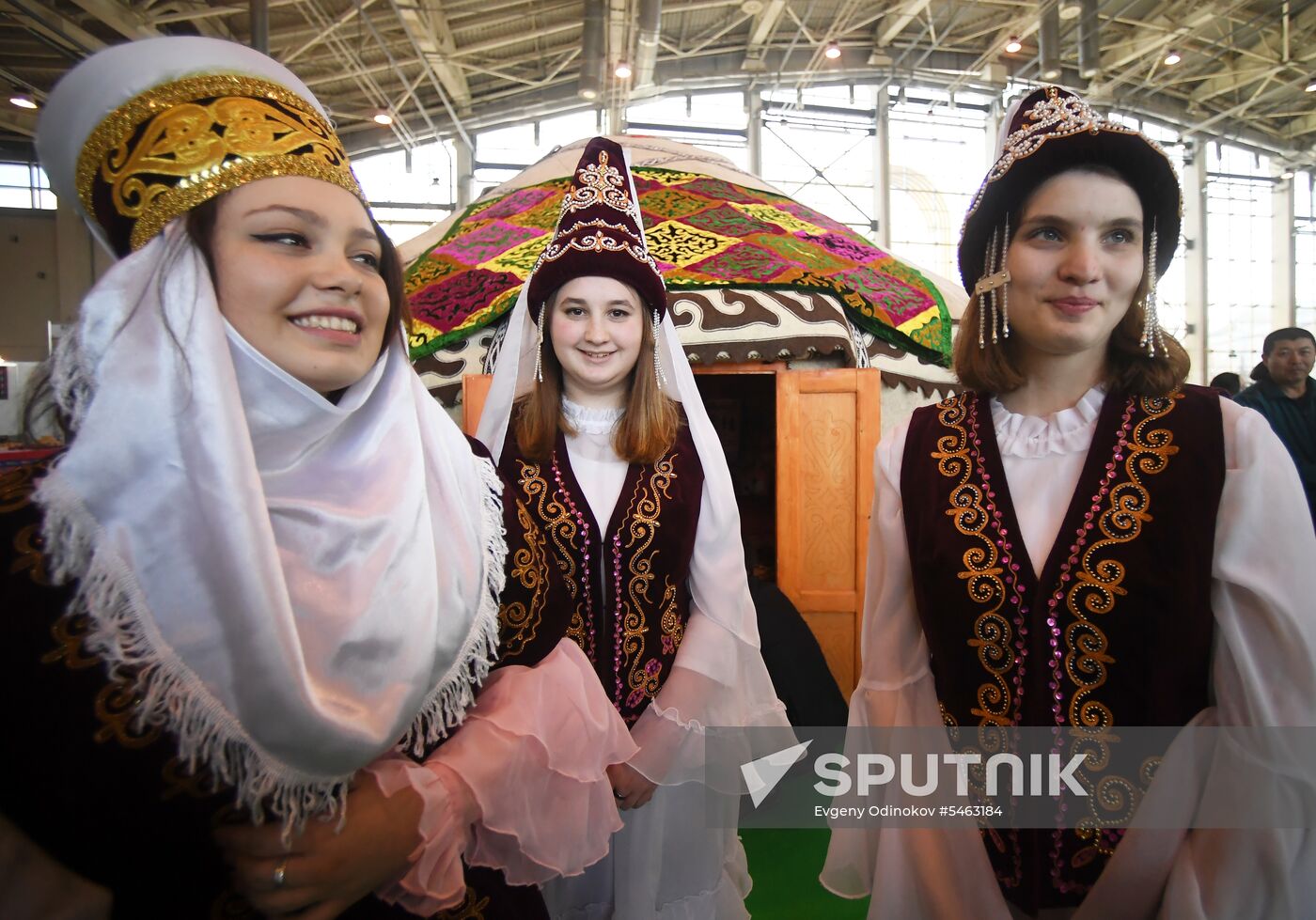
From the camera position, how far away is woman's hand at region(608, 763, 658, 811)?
136cm

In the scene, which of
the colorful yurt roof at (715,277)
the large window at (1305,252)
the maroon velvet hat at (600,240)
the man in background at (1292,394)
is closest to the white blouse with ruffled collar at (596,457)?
the maroon velvet hat at (600,240)

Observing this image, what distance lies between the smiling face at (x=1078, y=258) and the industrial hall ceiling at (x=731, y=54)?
6.29 m

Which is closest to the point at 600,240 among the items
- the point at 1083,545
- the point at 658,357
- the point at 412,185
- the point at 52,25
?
the point at 658,357

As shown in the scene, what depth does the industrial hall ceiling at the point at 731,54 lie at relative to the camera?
657 centimetres

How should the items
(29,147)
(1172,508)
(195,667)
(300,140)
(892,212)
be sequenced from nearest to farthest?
1. (195,667)
2. (300,140)
3. (1172,508)
4. (29,147)
5. (892,212)

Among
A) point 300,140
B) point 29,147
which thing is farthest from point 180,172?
point 29,147

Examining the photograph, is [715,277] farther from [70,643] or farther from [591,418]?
[70,643]

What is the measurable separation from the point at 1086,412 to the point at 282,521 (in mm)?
1053

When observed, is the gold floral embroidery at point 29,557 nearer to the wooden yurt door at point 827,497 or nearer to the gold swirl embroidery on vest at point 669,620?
the gold swirl embroidery on vest at point 669,620

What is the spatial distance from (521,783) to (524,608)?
0.75ft

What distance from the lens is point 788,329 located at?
3062 millimetres

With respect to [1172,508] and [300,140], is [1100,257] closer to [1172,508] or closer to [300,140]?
[1172,508]

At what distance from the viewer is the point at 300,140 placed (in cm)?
77

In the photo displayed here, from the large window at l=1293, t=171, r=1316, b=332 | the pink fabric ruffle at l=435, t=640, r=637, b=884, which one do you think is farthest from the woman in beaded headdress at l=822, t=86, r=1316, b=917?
the large window at l=1293, t=171, r=1316, b=332
